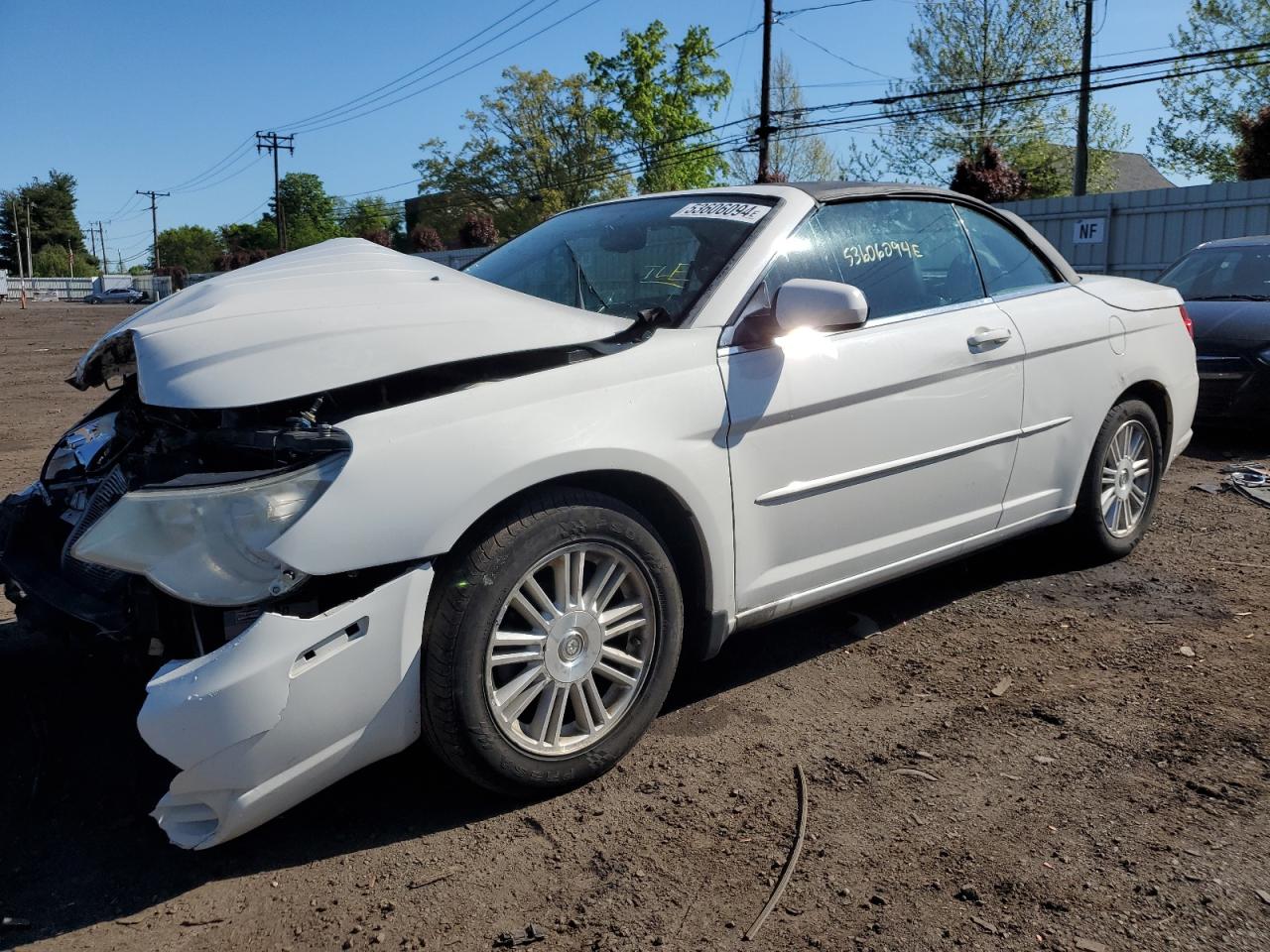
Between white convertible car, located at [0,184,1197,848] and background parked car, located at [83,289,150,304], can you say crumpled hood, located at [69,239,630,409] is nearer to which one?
white convertible car, located at [0,184,1197,848]

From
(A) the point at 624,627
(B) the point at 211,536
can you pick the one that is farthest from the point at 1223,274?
(B) the point at 211,536

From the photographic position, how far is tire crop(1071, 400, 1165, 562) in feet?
14.5

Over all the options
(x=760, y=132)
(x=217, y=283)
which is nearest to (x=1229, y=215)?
(x=760, y=132)

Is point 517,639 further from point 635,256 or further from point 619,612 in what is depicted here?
point 635,256

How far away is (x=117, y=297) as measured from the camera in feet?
247

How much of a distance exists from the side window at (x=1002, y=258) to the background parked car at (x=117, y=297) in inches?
3023

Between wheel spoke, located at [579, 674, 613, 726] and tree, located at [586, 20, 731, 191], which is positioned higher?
tree, located at [586, 20, 731, 191]

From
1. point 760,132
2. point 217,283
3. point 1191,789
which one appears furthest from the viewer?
point 760,132

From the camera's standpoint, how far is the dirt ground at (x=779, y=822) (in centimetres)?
227

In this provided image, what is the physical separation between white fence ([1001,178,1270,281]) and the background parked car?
68403 millimetres

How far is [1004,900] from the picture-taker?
7.62 feet

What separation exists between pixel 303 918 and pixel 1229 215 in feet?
55.7

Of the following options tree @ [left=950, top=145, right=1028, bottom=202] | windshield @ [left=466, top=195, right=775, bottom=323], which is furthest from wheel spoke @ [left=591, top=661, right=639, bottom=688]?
tree @ [left=950, top=145, right=1028, bottom=202]

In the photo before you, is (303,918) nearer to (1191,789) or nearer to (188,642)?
(188,642)
